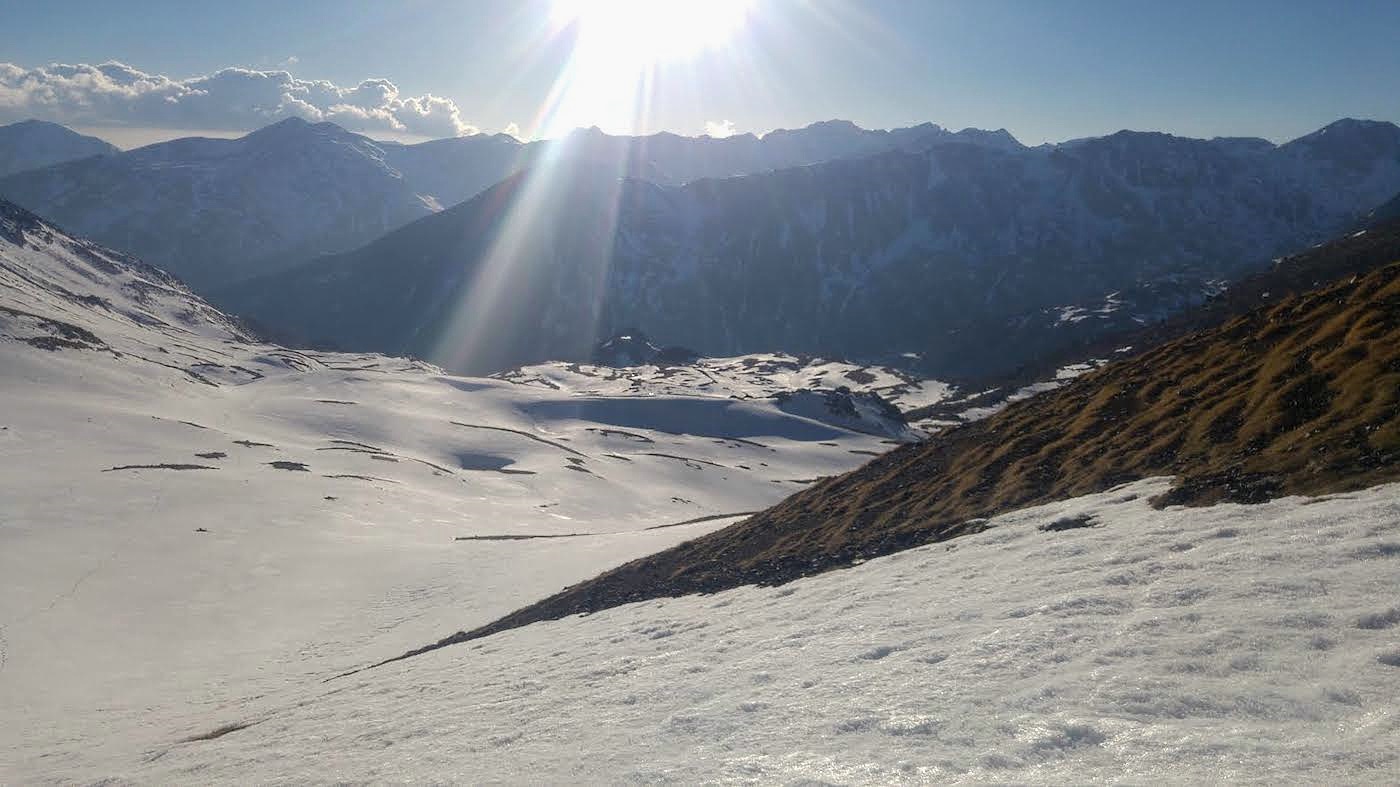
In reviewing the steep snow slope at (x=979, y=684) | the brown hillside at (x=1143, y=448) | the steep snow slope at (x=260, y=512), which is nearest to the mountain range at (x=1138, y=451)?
the brown hillside at (x=1143, y=448)

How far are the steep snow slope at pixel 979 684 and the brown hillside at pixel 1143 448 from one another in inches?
85.7

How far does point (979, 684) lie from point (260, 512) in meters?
58.5

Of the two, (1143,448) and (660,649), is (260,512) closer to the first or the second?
(660,649)

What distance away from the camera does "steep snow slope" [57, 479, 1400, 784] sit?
11.5 meters

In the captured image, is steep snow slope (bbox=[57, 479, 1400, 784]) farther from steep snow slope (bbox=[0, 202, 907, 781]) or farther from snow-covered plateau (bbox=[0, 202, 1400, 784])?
steep snow slope (bbox=[0, 202, 907, 781])

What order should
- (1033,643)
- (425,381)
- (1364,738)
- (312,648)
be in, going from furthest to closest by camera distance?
(425,381), (312,648), (1033,643), (1364,738)

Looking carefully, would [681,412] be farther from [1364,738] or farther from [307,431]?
[1364,738]

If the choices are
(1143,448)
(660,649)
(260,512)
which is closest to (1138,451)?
(1143,448)

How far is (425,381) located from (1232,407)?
475 feet

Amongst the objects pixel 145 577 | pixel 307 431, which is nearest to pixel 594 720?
pixel 145 577

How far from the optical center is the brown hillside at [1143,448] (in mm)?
21422

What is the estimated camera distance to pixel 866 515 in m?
34.1

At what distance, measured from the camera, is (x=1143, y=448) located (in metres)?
27.0

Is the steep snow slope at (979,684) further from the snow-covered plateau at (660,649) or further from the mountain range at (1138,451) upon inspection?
the mountain range at (1138,451)
